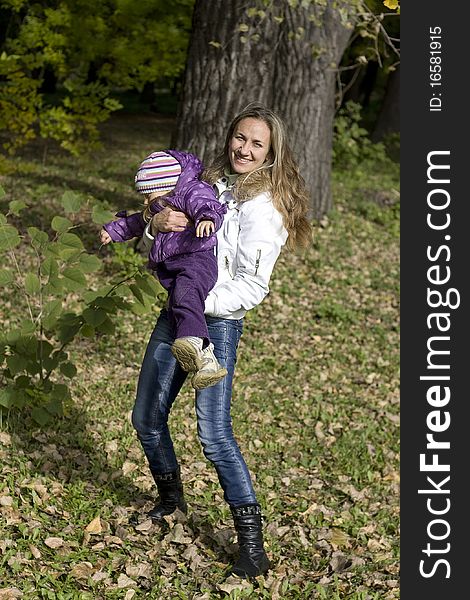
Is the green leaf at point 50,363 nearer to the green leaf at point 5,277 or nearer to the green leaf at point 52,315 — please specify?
the green leaf at point 52,315

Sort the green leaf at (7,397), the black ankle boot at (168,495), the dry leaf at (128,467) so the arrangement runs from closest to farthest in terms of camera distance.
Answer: the black ankle boot at (168,495) < the green leaf at (7,397) < the dry leaf at (128,467)

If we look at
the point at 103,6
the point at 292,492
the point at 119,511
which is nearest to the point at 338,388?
the point at 292,492

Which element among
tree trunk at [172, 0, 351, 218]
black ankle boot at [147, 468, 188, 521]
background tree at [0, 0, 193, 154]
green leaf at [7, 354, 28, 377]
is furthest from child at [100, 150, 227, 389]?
background tree at [0, 0, 193, 154]

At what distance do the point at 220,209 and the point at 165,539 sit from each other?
1866mm

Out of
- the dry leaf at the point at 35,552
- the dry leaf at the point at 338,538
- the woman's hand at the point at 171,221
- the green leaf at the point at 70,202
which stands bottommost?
the dry leaf at the point at 35,552

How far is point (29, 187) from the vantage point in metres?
11.4

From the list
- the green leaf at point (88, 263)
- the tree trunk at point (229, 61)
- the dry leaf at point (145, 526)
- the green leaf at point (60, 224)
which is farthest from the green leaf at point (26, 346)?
the tree trunk at point (229, 61)

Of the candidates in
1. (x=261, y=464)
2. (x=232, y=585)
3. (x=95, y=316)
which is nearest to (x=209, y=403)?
(x=232, y=585)

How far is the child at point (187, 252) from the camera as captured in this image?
3.68 metres

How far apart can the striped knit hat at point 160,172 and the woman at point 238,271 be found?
0.54 ft

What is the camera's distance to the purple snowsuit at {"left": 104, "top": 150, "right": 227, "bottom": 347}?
12.2 ft

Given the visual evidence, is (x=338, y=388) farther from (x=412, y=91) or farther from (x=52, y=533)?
(x=52, y=533)

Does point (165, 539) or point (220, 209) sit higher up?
point (220, 209)

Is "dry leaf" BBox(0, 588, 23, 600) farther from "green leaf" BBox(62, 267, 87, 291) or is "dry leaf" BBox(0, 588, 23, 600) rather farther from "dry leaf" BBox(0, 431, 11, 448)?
"green leaf" BBox(62, 267, 87, 291)
